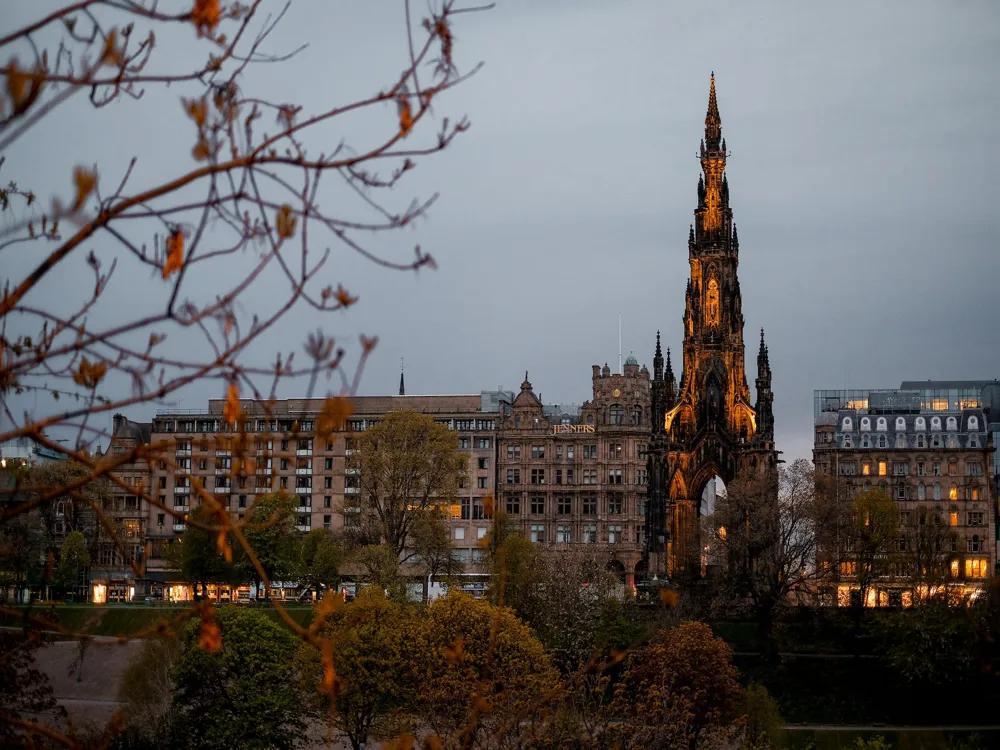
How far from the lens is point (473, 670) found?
179ft

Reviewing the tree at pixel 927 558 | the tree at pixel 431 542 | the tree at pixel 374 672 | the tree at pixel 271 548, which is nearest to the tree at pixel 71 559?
the tree at pixel 271 548

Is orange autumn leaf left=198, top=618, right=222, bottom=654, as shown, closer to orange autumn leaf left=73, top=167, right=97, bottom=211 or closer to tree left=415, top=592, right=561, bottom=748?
orange autumn leaf left=73, top=167, right=97, bottom=211

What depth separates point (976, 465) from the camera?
135 meters

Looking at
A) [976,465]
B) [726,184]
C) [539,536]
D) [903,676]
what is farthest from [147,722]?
[976,465]

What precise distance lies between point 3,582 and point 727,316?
51.2 m

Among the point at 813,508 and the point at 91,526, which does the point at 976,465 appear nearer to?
the point at 813,508

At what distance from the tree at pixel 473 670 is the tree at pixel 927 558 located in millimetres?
32389

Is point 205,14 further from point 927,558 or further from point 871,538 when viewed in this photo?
point 927,558

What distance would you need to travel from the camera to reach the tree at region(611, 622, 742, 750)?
2062 inches

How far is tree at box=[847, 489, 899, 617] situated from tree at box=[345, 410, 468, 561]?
29299mm

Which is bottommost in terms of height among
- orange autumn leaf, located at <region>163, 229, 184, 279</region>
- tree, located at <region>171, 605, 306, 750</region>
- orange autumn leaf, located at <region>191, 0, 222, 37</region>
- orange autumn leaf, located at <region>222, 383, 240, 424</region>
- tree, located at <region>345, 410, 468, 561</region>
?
tree, located at <region>171, 605, 306, 750</region>

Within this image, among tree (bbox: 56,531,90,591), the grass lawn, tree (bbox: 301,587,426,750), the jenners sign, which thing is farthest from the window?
tree (bbox: 301,587,426,750)

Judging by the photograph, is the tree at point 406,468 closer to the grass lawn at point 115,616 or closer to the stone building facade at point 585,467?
the grass lawn at point 115,616

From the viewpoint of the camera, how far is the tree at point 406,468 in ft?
323
